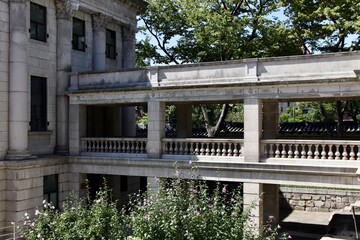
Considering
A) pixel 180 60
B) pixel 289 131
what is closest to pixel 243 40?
pixel 180 60

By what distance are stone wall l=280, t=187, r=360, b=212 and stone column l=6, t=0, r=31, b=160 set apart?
51.1 ft

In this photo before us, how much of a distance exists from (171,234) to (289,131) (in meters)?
25.1

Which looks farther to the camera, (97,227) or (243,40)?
(243,40)

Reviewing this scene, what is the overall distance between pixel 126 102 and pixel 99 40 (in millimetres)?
6131

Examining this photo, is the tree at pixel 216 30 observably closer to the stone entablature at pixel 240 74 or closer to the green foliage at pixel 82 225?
the stone entablature at pixel 240 74

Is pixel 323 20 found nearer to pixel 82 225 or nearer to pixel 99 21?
pixel 99 21

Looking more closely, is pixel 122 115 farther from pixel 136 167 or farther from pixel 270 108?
pixel 270 108

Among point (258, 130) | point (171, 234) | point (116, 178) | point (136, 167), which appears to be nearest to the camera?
point (171, 234)

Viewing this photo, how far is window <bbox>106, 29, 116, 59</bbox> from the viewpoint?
84.3 ft

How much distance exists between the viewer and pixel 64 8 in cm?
2122

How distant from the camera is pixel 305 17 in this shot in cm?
2673

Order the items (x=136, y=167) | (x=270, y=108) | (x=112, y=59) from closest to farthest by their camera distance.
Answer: (x=136, y=167) < (x=270, y=108) < (x=112, y=59)

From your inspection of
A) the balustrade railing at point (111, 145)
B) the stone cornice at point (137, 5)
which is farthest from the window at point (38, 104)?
the stone cornice at point (137, 5)

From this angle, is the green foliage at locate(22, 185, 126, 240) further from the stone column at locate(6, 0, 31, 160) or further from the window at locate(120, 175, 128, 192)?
the window at locate(120, 175, 128, 192)
